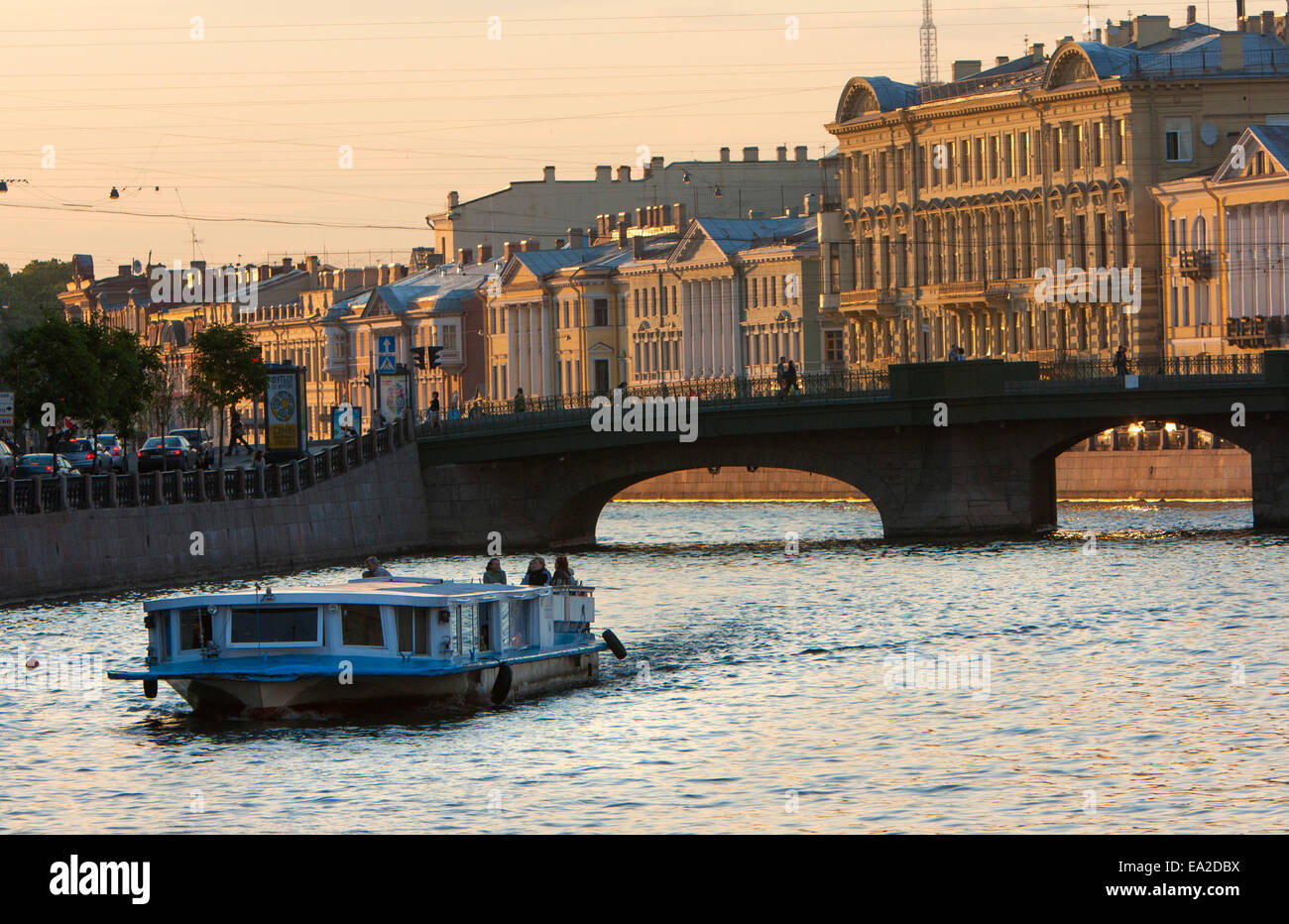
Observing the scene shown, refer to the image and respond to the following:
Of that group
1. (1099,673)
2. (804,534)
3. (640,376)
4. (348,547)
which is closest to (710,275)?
(640,376)

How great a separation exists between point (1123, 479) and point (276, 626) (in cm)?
5387

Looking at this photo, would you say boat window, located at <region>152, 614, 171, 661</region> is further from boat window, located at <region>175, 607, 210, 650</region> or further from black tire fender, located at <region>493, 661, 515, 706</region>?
black tire fender, located at <region>493, 661, 515, 706</region>

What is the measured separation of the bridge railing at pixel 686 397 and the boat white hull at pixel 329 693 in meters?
31.3

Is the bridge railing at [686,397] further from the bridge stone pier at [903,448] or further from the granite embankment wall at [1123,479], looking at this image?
the granite embankment wall at [1123,479]

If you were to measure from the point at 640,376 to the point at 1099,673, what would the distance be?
94290 millimetres

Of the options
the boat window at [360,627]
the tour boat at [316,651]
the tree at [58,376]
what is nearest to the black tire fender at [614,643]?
the tour boat at [316,651]

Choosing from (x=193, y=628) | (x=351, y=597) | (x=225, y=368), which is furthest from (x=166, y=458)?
(x=351, y=597)

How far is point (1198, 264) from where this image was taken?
87.2m

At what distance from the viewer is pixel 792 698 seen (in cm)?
3200

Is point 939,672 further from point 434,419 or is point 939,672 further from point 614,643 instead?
point 434,419

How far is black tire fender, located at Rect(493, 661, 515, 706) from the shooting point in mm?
31734

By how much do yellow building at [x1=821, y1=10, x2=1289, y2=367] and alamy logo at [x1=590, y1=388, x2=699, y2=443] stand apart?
3053 cm
